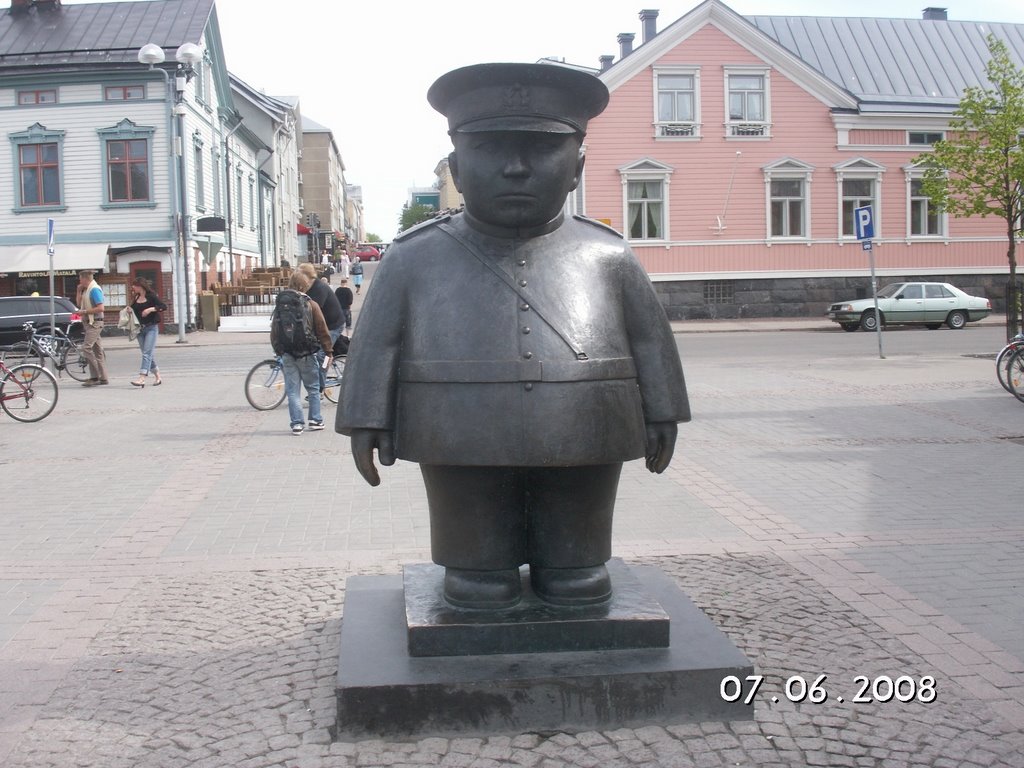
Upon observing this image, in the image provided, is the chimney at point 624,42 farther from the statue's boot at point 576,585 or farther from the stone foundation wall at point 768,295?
the statue's boot at point 576,585

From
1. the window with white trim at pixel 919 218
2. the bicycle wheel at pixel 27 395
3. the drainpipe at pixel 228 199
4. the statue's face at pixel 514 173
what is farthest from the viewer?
the drainpipe at pixel 228 199

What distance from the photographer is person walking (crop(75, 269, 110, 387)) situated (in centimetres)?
1555

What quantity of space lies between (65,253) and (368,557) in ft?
88.4

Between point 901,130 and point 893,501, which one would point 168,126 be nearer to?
point 901,130

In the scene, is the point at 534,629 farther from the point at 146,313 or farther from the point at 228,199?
the point at 228,199

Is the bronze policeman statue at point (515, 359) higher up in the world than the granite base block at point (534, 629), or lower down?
higher up

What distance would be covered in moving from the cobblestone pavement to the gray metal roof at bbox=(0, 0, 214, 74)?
75.8 ft

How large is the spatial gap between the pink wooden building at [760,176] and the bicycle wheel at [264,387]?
62.4ft

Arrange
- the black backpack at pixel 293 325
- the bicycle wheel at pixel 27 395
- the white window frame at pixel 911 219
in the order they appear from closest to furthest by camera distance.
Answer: the black backpack at pixel 293 325, the bicycle wheel at pixel 27 395, the white window frame at pixel 911 219

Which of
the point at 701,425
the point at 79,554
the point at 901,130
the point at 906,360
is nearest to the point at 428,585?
the point at 79,554

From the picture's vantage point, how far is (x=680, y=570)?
5371 millimetres

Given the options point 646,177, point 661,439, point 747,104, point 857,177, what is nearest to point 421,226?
point 661,439

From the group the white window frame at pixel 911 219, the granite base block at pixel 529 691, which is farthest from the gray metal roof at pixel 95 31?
the granite base block at pixel 529 691

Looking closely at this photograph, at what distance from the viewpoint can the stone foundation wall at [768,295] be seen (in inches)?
1231
